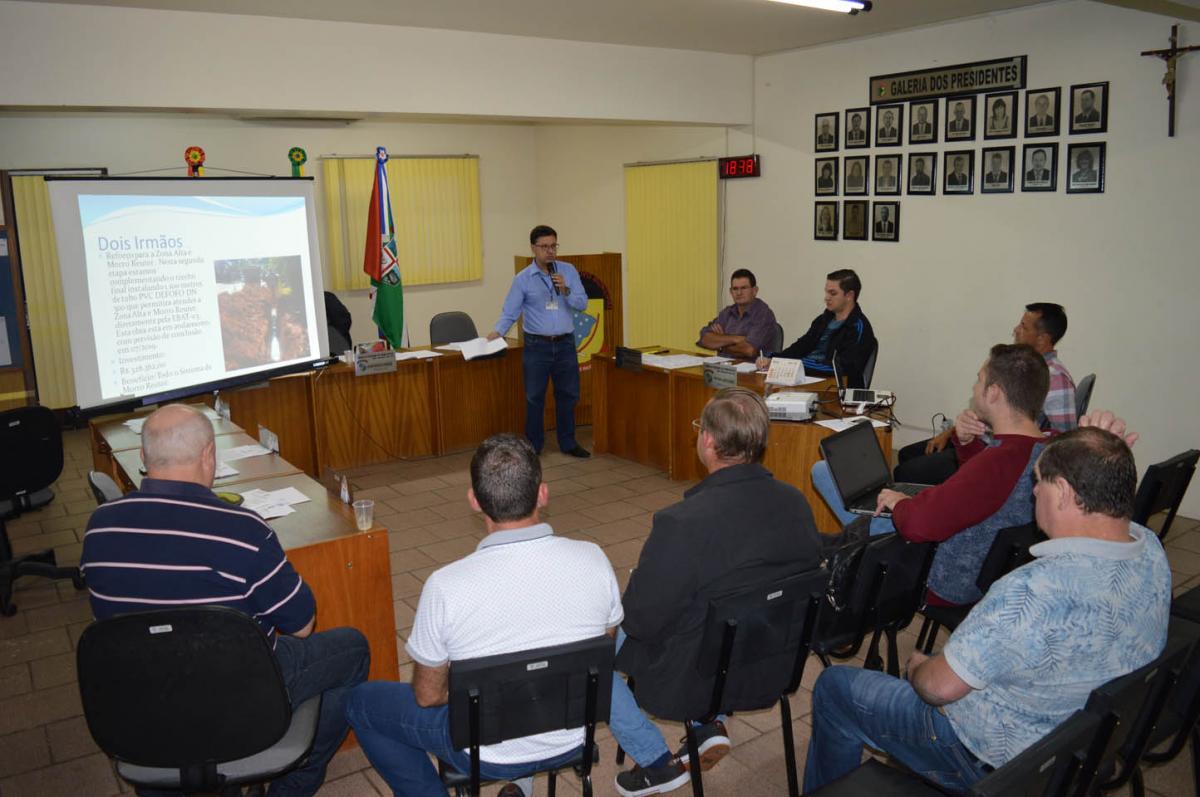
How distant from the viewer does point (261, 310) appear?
476cm

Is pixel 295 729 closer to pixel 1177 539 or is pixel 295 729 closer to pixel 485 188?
pixel 1177 539

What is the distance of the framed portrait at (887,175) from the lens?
264 inches

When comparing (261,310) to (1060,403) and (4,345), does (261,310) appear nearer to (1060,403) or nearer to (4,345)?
(4,345)

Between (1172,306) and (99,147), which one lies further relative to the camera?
(99,147)

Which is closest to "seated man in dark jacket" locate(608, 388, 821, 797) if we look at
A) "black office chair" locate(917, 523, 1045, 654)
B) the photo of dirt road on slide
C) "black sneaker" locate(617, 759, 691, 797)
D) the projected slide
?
"black sneaker" locate(617, 759, 691, 797)

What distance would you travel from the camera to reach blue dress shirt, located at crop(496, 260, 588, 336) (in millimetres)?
6480

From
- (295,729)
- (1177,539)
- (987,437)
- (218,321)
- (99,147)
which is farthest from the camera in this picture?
(99,147)

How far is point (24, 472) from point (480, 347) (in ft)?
10.0

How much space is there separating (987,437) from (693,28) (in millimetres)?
4097

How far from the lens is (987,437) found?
3518 mm

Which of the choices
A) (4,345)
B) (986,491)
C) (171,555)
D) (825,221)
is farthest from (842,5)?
(4,345)

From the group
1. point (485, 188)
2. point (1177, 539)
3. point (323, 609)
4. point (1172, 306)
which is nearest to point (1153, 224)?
point (1172, 306)

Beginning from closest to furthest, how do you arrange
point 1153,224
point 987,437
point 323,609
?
point 323,609 → point 987,437 → point 1153,224

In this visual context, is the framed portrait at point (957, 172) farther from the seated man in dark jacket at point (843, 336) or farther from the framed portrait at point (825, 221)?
the seated man in dark jacket at point (843, 336)
